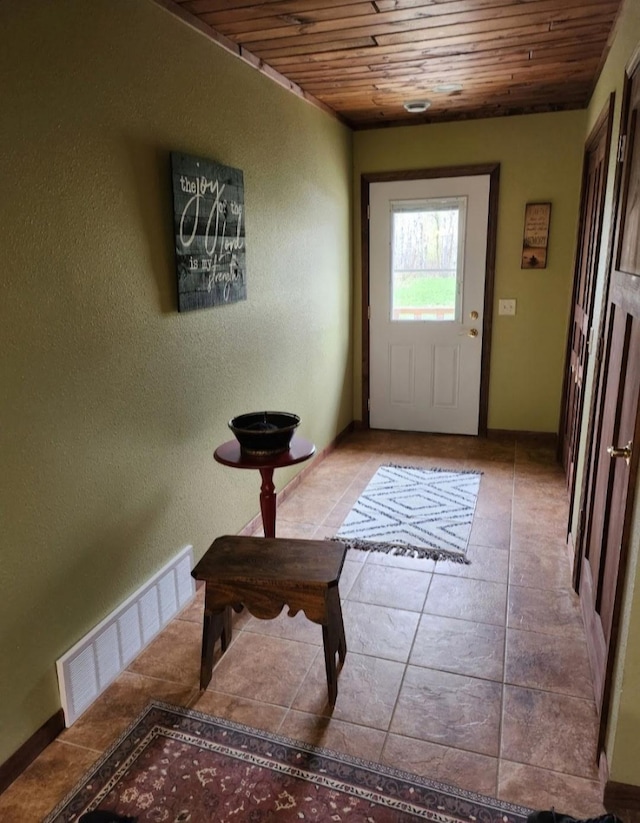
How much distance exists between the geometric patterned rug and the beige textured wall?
2.24 feet

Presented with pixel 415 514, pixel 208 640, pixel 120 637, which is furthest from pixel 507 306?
pixel 120 637

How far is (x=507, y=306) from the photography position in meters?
4.32

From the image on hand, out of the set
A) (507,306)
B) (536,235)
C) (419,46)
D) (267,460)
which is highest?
→ (419,46)

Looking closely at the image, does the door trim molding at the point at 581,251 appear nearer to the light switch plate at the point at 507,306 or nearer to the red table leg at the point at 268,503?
the light switch plate at the point at 507,306

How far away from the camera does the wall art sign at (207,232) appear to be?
2.22 meters

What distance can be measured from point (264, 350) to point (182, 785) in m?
1.99

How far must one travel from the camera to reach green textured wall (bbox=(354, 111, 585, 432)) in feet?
13.1

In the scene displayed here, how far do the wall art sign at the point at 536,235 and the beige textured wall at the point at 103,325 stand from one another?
204cm

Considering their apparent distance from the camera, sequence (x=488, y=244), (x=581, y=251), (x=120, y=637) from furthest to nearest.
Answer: (x=488, y=244) → (x=581, y=251) → (x=120, y=637)

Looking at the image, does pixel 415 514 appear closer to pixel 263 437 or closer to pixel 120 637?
pixel 263 437

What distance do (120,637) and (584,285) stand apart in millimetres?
3011

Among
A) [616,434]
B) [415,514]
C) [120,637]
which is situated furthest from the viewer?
[415,514]

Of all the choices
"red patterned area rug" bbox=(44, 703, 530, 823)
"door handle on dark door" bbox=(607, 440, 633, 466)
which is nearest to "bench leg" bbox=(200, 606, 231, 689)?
"red patterned area rug" bbox=(44, 703, 530, 823)

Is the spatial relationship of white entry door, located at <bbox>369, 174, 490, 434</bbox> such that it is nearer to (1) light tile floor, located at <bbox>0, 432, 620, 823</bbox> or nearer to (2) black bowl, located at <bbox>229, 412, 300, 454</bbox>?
(1) light tile floor, located at <bbox>0, 432, 620, 823</bbox>
